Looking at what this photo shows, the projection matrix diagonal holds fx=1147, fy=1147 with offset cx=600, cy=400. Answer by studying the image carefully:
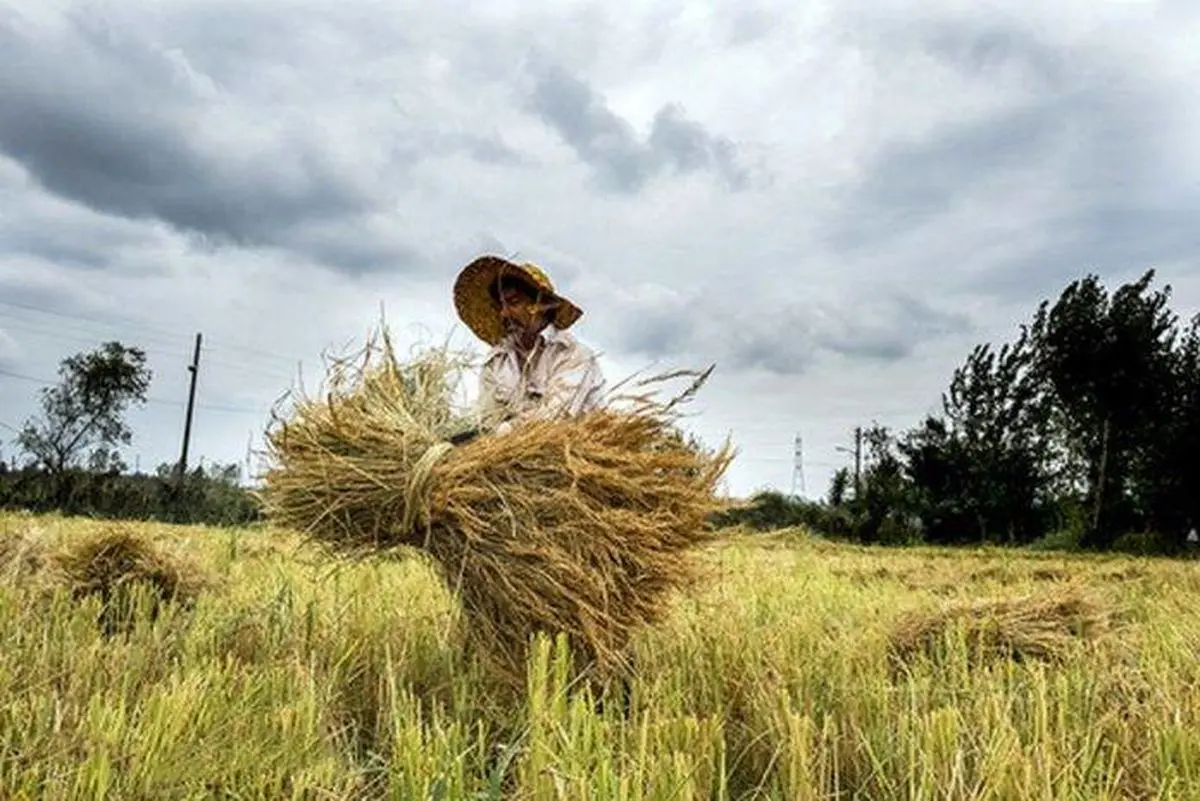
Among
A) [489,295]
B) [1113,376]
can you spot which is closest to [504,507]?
[489,295]

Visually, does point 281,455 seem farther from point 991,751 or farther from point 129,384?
point 129,384

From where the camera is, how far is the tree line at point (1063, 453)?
28.6 m

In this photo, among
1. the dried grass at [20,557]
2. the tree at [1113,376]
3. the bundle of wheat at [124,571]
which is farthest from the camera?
the tree at [1113,376]

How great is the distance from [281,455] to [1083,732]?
263 cm

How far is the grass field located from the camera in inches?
95.3

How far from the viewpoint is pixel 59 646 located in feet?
12.1

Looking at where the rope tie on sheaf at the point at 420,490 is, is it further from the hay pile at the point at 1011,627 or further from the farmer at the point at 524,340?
the hay pile at the point at 1011,627

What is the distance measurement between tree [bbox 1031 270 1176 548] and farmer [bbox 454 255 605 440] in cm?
2598

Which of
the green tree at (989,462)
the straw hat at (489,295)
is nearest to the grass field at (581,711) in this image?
the straw hat at (489,295)

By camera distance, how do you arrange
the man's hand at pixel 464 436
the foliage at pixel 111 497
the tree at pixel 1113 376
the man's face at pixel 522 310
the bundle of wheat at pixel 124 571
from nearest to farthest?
1. the man's hand at pixel 464 436
2. the man's face at pixel 522 310
3. the bundle of wheat at pixel 124 571
4. the foliage at pixel 111 497
5. the tree at pixel 1113 376

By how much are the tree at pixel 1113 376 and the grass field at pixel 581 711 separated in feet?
84.3

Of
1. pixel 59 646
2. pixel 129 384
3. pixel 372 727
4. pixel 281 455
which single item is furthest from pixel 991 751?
pixel 129 384

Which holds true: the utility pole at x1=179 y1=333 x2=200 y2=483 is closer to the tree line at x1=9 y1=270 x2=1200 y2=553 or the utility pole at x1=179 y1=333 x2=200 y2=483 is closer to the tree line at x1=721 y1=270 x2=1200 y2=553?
the tree line at x1=9 y1=270 x2=1200 y2=553

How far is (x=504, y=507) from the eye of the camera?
11.9 ft
